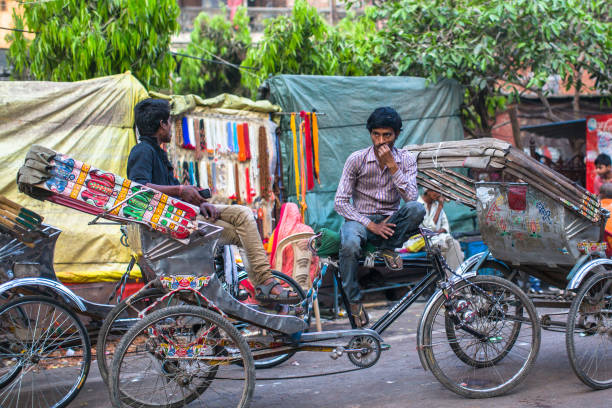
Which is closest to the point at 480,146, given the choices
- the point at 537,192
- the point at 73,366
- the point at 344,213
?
the point at 537,192

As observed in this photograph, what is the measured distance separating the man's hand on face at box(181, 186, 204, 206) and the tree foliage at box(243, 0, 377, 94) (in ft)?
19.8

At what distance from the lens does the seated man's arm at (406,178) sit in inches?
184

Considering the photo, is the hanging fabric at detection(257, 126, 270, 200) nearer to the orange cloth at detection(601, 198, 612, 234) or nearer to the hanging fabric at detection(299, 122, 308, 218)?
the hanging fabric at detection(299, 122, 308, 218)

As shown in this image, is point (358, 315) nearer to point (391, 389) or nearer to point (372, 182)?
point (391, 389)

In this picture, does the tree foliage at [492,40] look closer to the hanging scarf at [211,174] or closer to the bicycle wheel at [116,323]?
the hanging scarf at [211,174]

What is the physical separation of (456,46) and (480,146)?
497 centimetres

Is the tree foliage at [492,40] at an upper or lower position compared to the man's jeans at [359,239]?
upper

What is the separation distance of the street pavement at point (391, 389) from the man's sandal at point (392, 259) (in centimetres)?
90

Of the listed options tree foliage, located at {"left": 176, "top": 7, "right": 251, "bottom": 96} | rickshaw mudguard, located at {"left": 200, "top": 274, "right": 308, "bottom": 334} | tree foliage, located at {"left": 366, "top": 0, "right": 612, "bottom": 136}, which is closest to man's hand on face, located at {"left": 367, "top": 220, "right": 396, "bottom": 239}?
rickshaw mudguard, located at {"left": 200, "top": 274, "right": 308, "bottom": 334}

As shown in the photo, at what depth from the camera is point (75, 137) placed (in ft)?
23.0

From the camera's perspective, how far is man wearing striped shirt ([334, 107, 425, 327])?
4.37 m

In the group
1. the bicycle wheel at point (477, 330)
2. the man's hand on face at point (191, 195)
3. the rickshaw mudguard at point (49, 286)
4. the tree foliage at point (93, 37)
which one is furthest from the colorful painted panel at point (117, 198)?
the tree foliage at point (93, 37)

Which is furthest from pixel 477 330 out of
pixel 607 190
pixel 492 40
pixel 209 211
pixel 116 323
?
pixel 492 40

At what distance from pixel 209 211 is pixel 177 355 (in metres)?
0.96
